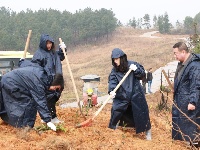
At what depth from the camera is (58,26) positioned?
2015 inches

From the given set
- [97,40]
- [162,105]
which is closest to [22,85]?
[162,105]

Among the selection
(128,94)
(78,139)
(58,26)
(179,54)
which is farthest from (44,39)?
(58,26)

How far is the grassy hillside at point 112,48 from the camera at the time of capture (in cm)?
3419

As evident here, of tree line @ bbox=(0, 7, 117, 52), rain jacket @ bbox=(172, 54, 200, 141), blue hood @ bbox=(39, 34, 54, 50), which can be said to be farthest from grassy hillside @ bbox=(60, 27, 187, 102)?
rain jacket @ bbox=(172, 54, 200, 141)

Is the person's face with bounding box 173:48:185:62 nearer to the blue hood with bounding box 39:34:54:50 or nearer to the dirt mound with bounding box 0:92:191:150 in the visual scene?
the dirt mound with bounding box 0:92:191:150

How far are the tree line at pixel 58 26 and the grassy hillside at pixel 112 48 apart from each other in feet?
7.58

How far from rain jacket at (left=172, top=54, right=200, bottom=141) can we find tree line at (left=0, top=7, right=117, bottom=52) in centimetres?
4152

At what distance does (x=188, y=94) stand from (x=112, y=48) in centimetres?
4744

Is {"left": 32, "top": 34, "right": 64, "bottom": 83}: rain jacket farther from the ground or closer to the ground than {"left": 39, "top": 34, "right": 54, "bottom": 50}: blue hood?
closer to the ground

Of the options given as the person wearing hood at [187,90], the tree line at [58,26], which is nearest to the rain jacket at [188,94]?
the person wearing hood at [187,90]

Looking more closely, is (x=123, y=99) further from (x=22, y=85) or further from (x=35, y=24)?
(x=35, y=24)

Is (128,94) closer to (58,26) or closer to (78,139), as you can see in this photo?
(78,139)

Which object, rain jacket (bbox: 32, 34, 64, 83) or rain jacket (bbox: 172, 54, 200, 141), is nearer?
rain jacket (bbox: 172, 54, 200, 141)

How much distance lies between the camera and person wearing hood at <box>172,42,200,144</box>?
14.6 feet
